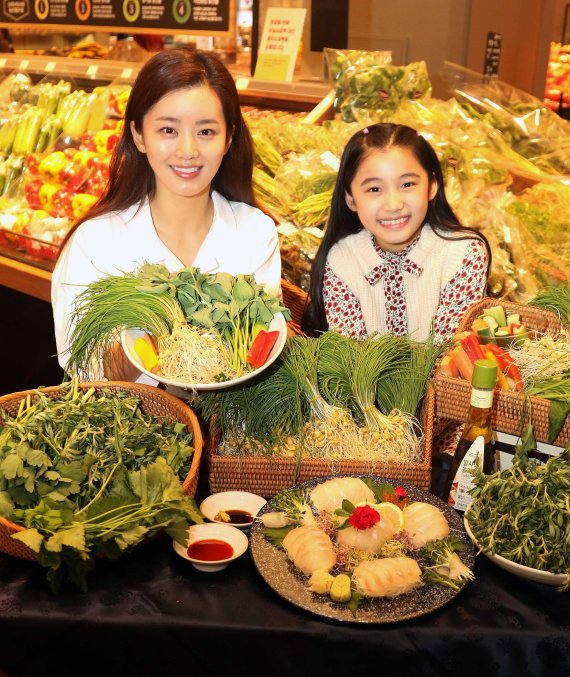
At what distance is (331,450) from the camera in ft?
6.34

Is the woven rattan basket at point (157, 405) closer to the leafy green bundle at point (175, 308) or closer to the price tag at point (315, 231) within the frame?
the leafy green bundle at point (175, 308)

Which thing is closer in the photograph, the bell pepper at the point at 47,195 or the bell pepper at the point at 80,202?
the bell pepper at the point at 80,202

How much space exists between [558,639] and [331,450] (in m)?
0.67

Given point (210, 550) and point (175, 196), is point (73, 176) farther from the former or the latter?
point (210, 550)

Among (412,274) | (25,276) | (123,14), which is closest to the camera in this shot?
(412,274)

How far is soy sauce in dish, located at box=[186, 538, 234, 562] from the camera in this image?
162cm

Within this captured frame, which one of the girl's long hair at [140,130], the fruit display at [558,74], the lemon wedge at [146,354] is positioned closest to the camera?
the lemon wedge at [146,354]

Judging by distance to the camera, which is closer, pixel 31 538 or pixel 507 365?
pixel 31 538

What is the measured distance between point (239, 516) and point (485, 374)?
0.63 meters

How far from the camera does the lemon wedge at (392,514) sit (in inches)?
63.8

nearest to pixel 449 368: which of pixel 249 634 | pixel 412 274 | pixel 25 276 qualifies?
pixel 249 634

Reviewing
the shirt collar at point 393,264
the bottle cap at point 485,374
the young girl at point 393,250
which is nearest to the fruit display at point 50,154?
the young girl at point 393,250

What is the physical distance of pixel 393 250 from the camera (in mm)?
2832

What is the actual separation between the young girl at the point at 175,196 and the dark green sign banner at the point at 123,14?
2001 mm
